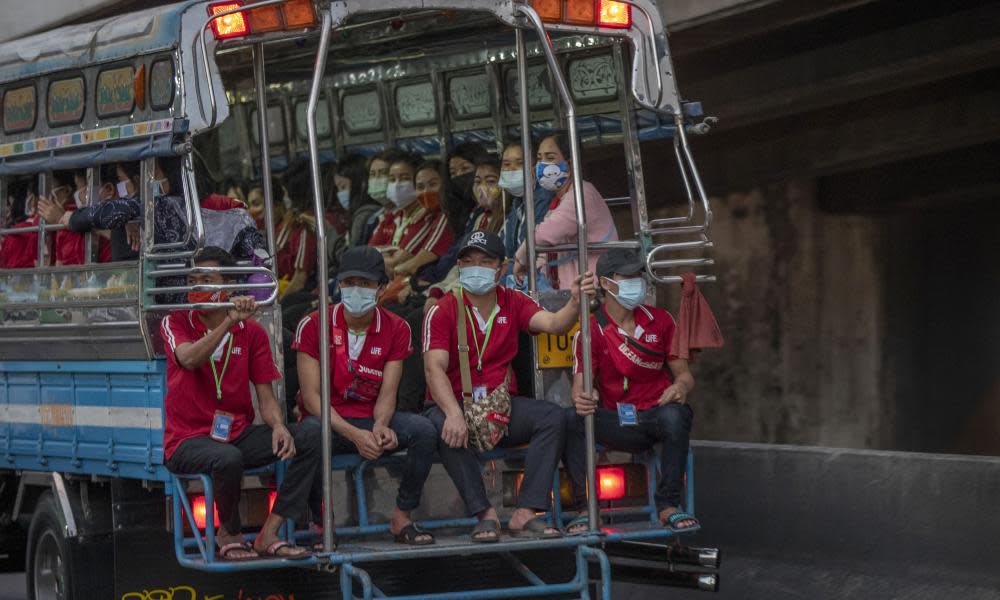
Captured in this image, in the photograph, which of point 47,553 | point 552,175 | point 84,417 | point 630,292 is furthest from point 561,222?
point 47,553

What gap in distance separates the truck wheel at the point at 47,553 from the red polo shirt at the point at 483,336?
6.91 feet

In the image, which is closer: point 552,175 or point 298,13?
point 298,13

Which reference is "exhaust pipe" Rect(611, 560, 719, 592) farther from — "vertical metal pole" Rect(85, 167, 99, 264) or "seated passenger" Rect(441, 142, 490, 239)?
"vertical metal pole" Rect(85, 167, 99, 264)

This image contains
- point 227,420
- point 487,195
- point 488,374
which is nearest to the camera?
point 227,420

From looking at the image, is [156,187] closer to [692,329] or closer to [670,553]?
[692,329]

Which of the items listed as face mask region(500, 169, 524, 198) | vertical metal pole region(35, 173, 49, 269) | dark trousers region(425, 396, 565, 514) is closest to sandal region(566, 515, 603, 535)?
dark trousers region(425, 396, 565, 514)

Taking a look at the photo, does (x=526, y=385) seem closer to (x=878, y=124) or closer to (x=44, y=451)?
(x=44, y=451)

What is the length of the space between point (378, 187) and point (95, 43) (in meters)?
3.46

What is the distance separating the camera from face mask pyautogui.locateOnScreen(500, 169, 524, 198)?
10258 mm

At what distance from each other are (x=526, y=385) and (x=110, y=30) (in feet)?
9.06

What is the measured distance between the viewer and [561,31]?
30.7ft

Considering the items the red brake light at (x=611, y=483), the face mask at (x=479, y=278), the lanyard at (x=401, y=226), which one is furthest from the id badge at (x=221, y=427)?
the lanyard at (x=401, y=226)

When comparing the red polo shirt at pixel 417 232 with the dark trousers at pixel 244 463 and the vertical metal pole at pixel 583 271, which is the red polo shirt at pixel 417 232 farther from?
the dark trousers at pixel 244 463

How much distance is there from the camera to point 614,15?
9.51m
